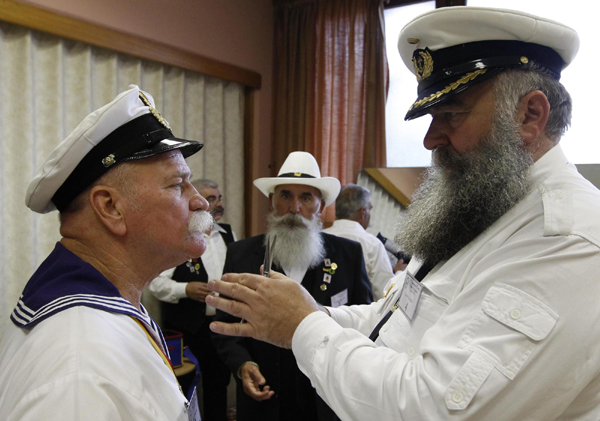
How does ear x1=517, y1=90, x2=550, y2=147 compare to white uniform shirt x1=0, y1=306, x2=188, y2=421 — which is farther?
ear x1=517, y1=90, x2=550, y2=147

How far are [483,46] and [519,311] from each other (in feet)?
2.18

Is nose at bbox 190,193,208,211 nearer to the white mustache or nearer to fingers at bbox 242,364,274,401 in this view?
the white mustache

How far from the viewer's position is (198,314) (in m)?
3.31

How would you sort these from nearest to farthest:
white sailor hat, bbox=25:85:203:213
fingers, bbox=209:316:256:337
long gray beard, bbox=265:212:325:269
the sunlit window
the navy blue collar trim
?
the navy blue collar trim, white sailor hat, bbox=25:85:203:213, fingers, bbox=209:316:256:337, long gray beard, bbox=265:212:325:269, the sunlit window

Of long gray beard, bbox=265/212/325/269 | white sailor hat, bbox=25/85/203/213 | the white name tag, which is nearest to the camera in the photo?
white sailor hat, bbox=25/85/203/213

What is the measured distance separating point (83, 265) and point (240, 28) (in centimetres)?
370

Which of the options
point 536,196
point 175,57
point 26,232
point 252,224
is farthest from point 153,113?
point 252,224

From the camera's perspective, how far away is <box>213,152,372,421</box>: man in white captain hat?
219 cm

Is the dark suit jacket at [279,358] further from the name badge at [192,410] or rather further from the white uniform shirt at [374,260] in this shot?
the name badge at [192,410]

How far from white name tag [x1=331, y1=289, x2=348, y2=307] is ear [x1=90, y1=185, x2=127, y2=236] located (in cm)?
141

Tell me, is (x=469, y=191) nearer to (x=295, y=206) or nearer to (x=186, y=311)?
(x=295, y=206)

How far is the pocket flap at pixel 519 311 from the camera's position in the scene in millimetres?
845

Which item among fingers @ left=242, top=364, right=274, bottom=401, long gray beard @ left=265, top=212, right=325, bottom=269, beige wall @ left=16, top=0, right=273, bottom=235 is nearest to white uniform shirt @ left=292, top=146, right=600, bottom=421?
fingers @ left=242, top=364, right=274, bottom=401

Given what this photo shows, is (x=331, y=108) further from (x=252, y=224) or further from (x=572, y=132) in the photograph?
(x=572, y=132)
